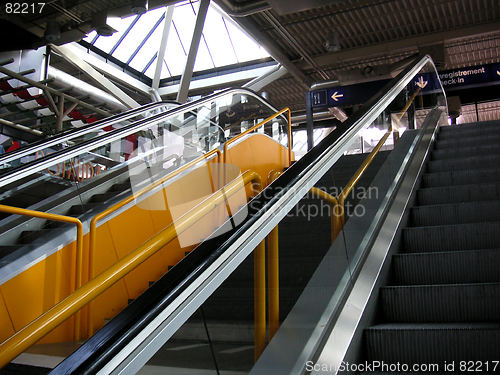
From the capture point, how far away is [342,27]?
457 inches

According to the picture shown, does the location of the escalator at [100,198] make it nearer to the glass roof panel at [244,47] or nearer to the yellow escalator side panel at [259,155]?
the yellow escalator side panel at [259,155]

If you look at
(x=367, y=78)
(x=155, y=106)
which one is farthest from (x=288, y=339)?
(x=367, y=78)

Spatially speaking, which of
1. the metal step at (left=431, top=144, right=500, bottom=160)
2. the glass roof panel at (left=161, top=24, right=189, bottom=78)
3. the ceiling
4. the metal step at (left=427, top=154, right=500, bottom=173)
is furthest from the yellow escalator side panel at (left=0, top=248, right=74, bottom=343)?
the glass roof panel at (left=161, top=24, right=189, bottom=78)

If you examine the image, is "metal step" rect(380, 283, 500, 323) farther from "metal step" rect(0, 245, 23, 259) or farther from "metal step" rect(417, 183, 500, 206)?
"metal step" rect(0, 245, 23, 259)

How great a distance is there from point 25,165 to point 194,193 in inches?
71.5

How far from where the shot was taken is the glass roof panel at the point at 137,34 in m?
16.4

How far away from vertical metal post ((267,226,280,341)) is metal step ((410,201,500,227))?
208cm

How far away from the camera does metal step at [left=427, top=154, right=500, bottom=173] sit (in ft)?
13.4

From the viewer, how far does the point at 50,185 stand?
13.4 feet

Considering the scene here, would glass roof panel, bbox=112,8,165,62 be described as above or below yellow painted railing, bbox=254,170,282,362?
above

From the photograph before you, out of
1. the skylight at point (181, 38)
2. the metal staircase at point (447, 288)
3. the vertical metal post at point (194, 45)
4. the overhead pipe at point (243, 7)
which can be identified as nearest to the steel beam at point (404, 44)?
the skylight at point (181, 38)

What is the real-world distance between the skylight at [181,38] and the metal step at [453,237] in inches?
550

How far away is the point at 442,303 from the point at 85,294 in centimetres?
174

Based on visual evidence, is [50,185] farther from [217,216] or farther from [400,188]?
[400,188]
